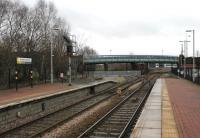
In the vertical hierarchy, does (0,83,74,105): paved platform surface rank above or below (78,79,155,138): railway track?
above

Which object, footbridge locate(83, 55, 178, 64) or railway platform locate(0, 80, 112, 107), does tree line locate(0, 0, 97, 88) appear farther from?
footbridge locate(83, 55, 178, 64)

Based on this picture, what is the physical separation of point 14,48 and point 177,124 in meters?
33.4

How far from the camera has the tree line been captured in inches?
1583

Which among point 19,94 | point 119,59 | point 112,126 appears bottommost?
point 112,126

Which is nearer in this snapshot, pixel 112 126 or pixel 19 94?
pixel 112 126

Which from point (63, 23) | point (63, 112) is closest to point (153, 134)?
point (63, 112)

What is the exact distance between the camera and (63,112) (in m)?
20.3

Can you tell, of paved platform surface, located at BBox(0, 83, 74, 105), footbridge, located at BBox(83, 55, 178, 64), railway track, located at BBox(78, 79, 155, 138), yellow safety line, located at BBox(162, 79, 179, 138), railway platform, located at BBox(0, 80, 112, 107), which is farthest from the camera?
footbridge, located at BBox(83, 55, 178, 64)

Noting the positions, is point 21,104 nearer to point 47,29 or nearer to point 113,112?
point 113,112

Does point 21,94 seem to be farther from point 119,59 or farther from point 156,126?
point 119,59

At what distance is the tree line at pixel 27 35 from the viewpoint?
40219mm

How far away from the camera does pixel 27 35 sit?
170ft

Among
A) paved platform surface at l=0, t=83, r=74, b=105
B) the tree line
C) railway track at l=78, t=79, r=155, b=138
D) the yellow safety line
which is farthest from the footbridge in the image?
the yellow safety line

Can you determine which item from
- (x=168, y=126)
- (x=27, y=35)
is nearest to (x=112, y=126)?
(x=168, y=126)
